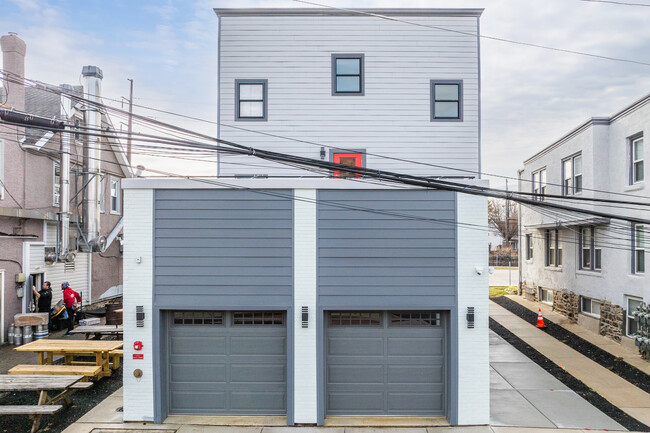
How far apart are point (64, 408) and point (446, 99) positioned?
11.6 meters

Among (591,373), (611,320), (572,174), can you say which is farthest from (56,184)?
(611,320)

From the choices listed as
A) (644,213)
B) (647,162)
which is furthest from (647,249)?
(647,162)

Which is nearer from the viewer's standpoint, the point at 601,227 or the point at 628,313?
the point at 628,313

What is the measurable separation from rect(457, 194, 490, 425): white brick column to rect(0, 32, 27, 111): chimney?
47.6 feet

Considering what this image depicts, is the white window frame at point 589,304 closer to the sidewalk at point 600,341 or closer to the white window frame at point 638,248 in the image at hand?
the sidewalk at point 600,341

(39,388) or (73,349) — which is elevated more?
(73,349)

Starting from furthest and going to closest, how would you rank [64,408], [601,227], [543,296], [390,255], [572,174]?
[543,296] → [572,174] → [601,227] → [64,408] → [390,255]

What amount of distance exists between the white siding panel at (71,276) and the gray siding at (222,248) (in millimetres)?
10148

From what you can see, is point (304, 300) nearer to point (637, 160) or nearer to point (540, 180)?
point (637, 160)

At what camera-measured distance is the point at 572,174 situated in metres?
17.1

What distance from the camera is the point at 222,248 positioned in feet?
28.7

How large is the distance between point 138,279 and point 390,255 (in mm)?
5152

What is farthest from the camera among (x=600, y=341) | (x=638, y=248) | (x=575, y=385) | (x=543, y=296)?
(x=543, y=296)

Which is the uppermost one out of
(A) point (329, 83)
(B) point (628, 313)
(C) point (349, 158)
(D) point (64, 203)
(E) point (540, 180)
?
(A) point (329, 83)
